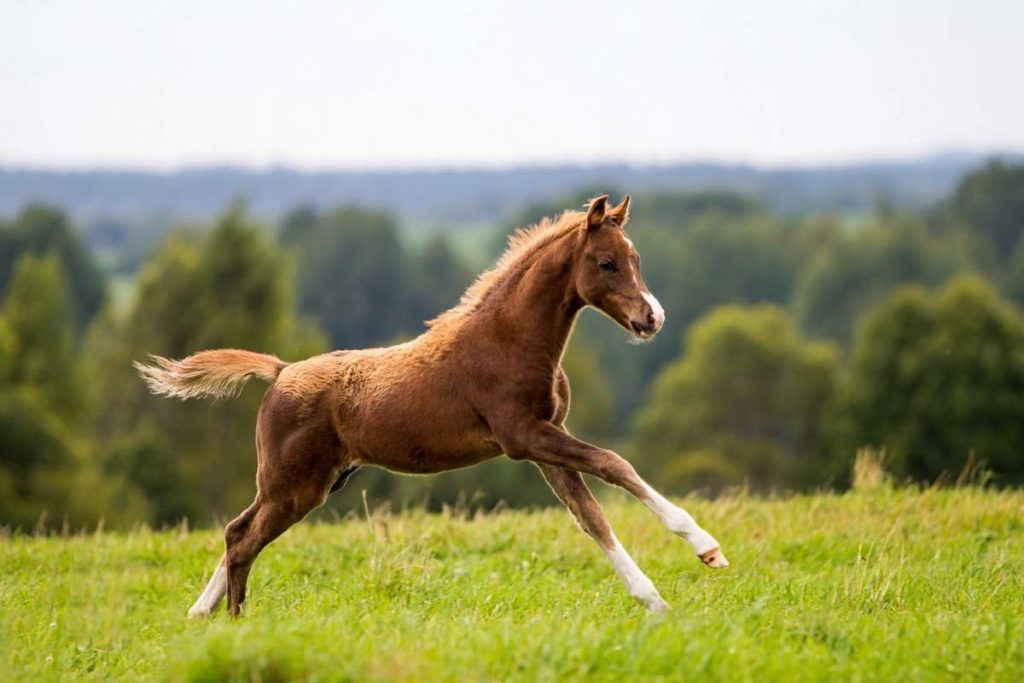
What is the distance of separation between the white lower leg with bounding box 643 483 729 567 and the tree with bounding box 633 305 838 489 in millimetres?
42274

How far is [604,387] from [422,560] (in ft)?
176

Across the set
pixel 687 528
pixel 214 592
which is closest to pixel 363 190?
pixel 214 592

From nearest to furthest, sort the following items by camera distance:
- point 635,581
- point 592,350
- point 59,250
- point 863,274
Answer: point 635,581 < point 592,350 < point 59,250 < point 863,274

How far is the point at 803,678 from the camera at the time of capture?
6.35m

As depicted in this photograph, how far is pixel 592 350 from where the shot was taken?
66.8m

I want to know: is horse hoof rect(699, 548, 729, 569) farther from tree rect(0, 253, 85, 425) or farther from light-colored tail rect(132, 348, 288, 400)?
tree rect(0, 253, 85, 425)

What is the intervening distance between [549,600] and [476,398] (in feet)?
4.69

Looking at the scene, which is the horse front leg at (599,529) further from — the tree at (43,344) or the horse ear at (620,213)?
the tree at (43,344)

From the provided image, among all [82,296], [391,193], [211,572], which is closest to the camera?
[211,572]

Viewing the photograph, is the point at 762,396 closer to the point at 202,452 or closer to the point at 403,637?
the point at 202,452

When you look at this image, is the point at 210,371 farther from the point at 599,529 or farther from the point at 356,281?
the point at 356,281

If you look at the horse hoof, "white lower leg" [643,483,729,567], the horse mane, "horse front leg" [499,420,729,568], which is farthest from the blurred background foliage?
the horse hoof

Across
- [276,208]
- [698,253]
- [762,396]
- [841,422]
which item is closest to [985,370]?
[841,422]

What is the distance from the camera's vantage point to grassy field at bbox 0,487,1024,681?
21.1 ft
